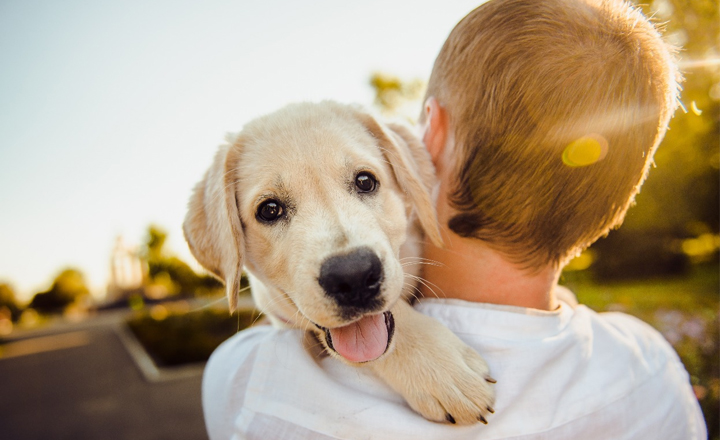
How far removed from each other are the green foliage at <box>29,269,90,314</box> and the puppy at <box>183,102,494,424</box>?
50.4 metres

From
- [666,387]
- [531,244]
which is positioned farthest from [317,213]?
[666,387]

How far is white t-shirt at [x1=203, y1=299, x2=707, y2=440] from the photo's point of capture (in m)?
1.83

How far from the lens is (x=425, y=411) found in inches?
75.0

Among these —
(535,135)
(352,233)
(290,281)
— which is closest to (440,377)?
(352,233)

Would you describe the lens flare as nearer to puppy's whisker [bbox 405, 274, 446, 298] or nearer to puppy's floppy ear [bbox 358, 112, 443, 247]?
puppy's floppy ear [bbox 358, 112, 443, 247]

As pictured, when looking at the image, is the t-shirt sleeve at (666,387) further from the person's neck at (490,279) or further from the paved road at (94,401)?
the paved road at (94,401)

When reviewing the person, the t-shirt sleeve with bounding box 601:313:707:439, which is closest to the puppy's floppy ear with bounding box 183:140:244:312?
the person

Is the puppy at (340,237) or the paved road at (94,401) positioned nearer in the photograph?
the puppy at (340,237)

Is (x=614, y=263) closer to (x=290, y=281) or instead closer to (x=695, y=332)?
(x=695, y=332)

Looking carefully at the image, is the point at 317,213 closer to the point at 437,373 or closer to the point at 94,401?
the point at 437,373

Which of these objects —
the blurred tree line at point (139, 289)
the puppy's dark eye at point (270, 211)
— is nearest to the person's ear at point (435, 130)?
the puppy's dark eye at point (270, 211)

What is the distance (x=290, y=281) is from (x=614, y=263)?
20786mm

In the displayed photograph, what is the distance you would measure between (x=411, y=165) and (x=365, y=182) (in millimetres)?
265

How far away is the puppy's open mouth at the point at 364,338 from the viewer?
207 cm
